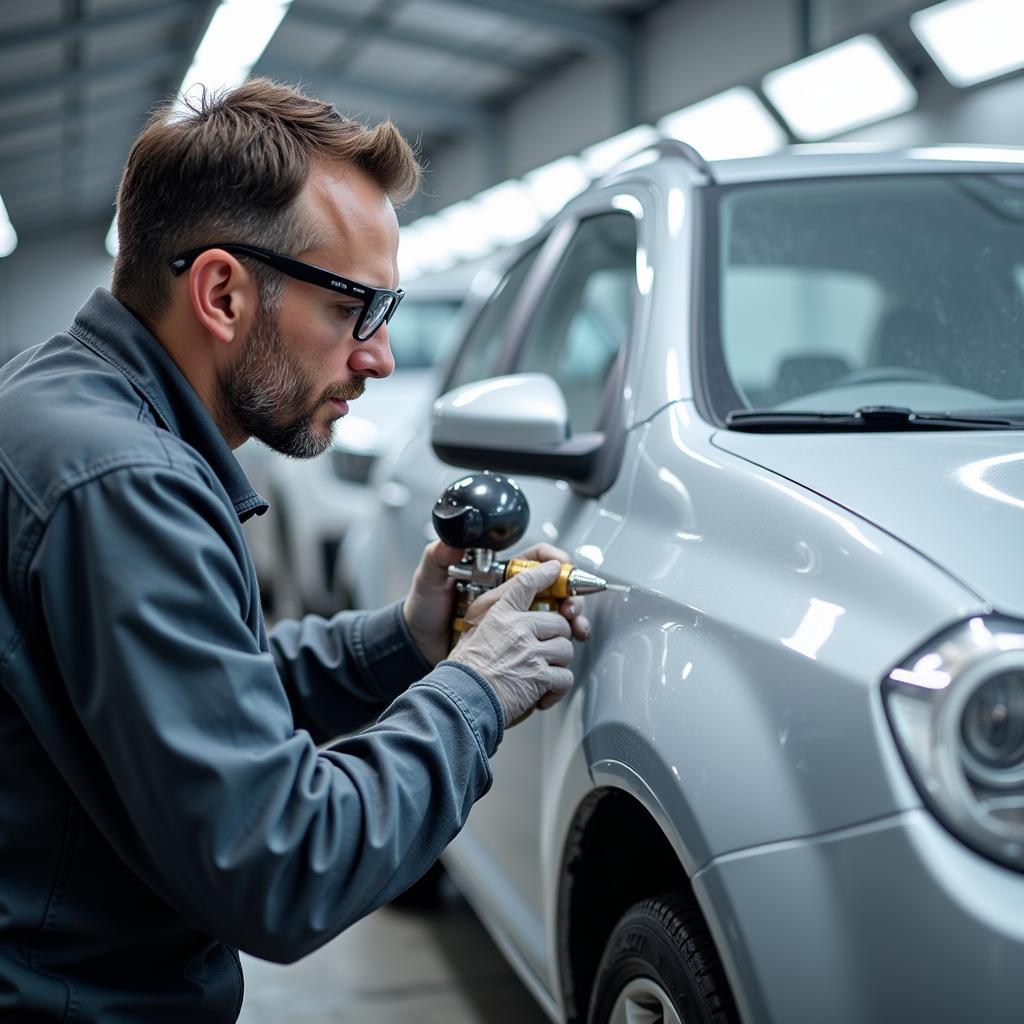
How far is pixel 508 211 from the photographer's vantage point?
43.0ft

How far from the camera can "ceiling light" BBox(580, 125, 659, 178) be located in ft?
30.8

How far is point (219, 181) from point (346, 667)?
754 millimetres

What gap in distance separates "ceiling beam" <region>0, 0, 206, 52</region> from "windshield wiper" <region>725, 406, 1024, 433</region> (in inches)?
315

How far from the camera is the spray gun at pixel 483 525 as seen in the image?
1.51 metres

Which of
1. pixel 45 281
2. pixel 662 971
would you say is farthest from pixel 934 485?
pixel 45 281

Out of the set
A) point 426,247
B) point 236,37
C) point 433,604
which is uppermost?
point 236,37

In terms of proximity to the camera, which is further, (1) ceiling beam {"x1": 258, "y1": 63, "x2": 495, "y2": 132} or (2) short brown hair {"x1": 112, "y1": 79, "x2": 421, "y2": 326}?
(1) ceiling beam {"x1": 258, "y1": 63, "x2": 495, "y2": 132}

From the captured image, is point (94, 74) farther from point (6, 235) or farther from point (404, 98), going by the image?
point (6, 235)

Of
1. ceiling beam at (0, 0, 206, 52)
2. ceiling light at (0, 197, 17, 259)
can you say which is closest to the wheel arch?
ceiling beam at (0, 0, 206, 52)

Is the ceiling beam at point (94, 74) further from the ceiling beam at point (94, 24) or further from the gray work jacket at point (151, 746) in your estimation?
the gray work jacket at point (151, 746)

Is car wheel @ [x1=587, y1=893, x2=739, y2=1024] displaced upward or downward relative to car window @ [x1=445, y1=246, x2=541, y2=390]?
downward

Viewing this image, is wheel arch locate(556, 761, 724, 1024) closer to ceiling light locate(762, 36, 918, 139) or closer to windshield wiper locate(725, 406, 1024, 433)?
windshield wiper locate(725, 406, 1024, 433)

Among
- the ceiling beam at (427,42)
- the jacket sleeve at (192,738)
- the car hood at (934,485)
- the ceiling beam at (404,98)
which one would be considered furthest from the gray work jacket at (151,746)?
the ceiling beam at (404,98)

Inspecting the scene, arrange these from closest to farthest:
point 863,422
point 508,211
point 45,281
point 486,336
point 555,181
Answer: point 863,422, point 486,336, point 555,181, point 508,211, point 45,281
